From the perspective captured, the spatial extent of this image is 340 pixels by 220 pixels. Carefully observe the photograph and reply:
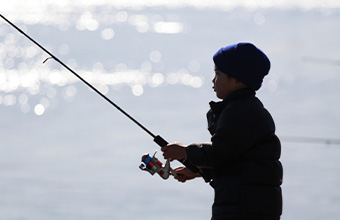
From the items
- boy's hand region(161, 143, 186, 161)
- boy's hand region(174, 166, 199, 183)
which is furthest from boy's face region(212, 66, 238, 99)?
boy's hand region(174, 166, 199, 183)

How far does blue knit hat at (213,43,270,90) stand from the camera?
17.2 ft

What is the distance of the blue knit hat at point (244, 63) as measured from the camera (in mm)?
5242

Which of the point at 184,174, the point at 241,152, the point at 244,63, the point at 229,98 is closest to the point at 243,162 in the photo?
the point at 241,152

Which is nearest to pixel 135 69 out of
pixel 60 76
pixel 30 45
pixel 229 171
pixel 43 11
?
pixel 60 76

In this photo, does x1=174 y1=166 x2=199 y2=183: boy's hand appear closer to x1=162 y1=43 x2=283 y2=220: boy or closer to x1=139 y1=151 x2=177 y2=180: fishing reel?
x1=139 y1=151 x2=177 y2=180: fishing reel

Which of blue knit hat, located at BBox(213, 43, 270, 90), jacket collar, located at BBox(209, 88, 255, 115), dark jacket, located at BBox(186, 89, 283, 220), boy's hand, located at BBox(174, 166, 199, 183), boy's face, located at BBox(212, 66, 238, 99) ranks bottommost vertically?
dark jacket, located at BBox(186, 89, 283, 220)

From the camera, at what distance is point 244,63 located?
5.25 metres

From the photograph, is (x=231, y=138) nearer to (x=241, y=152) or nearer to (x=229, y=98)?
(x=241, y=152)

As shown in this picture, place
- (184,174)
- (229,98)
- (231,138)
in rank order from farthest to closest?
(184,174) < (229,98) < (231,138)

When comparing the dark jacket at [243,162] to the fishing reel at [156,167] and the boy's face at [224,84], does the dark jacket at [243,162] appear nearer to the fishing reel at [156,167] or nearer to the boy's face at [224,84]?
the boy's face at [224,84]

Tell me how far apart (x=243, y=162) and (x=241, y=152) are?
0.04 meters

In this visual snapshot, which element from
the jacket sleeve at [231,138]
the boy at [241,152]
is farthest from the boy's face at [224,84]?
the jacket sleeve at [231,138]

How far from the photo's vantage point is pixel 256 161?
5109 millimetres

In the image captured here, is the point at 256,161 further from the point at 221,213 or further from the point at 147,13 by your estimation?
the point at 147,13
